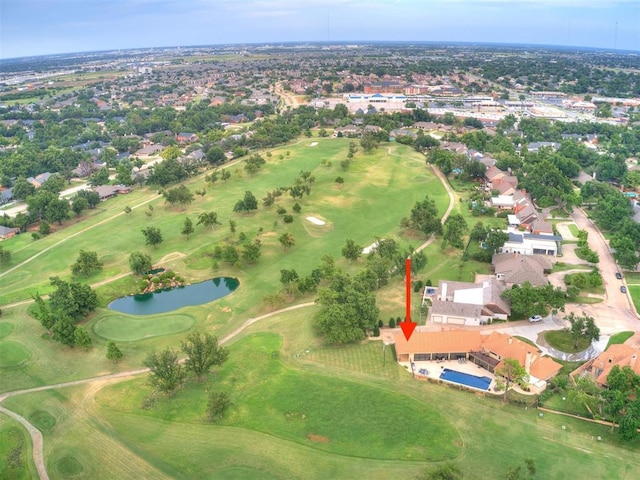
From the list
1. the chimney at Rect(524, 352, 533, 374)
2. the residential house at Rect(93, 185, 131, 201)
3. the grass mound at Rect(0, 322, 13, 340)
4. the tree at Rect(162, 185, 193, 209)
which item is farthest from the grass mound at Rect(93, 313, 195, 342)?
the residential house at Rect(93, 185, 131, 201)

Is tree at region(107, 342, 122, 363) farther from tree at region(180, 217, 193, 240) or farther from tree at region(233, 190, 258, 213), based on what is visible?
tree at region(233, 190, 258, 213)

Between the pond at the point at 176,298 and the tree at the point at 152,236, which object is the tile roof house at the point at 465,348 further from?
the tree at the point at 152,236

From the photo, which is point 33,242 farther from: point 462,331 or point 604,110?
point 604,110

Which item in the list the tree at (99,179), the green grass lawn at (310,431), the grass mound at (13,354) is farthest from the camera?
the tree at (99,179)

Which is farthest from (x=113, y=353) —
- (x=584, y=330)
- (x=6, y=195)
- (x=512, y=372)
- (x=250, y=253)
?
(x=6, y=195)

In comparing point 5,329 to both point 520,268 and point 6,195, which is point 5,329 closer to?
point 6,195

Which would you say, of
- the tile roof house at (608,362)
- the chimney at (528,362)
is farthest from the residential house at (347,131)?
the tile roof house at (608,362)

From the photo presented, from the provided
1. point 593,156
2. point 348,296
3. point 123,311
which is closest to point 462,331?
point 348,296
